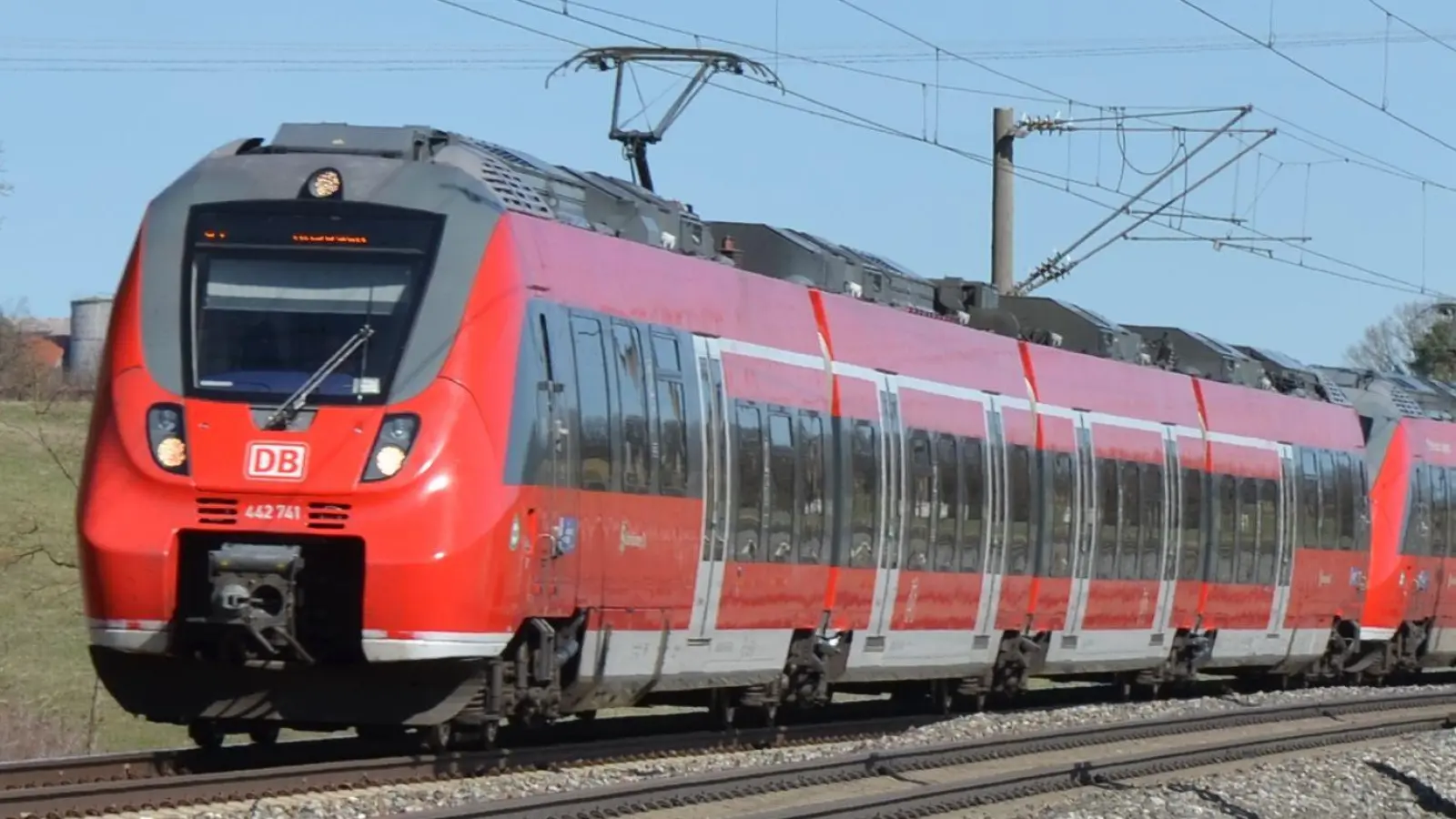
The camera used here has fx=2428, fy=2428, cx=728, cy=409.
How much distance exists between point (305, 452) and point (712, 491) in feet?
12.4

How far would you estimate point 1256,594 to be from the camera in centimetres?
2723

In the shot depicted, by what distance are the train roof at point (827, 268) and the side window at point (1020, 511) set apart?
4.77 ft

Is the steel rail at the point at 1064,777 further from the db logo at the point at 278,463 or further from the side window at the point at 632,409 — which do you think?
the db logo at the point at 278,463

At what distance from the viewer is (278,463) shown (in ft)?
40.5

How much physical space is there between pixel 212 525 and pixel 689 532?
148 inches

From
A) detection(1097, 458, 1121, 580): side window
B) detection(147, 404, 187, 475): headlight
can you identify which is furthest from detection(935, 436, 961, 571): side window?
detection(147, 404, 187, 475): headlight

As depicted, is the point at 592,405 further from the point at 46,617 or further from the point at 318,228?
the point at 46,617

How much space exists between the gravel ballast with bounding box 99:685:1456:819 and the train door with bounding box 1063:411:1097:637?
97 cm

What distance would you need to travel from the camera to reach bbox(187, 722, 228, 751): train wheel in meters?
13.5

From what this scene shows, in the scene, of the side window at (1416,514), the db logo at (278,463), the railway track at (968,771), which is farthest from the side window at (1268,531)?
the db logo at (278,463)

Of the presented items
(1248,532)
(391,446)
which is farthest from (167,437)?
(1248,532)

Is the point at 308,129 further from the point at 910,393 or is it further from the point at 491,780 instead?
the point at 910,393

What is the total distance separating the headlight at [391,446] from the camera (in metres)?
12.4

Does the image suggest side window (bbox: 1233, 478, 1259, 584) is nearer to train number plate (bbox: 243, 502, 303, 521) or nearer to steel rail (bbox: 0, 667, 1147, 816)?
steel rail (bbox: 0, 667, 1147, 816)
